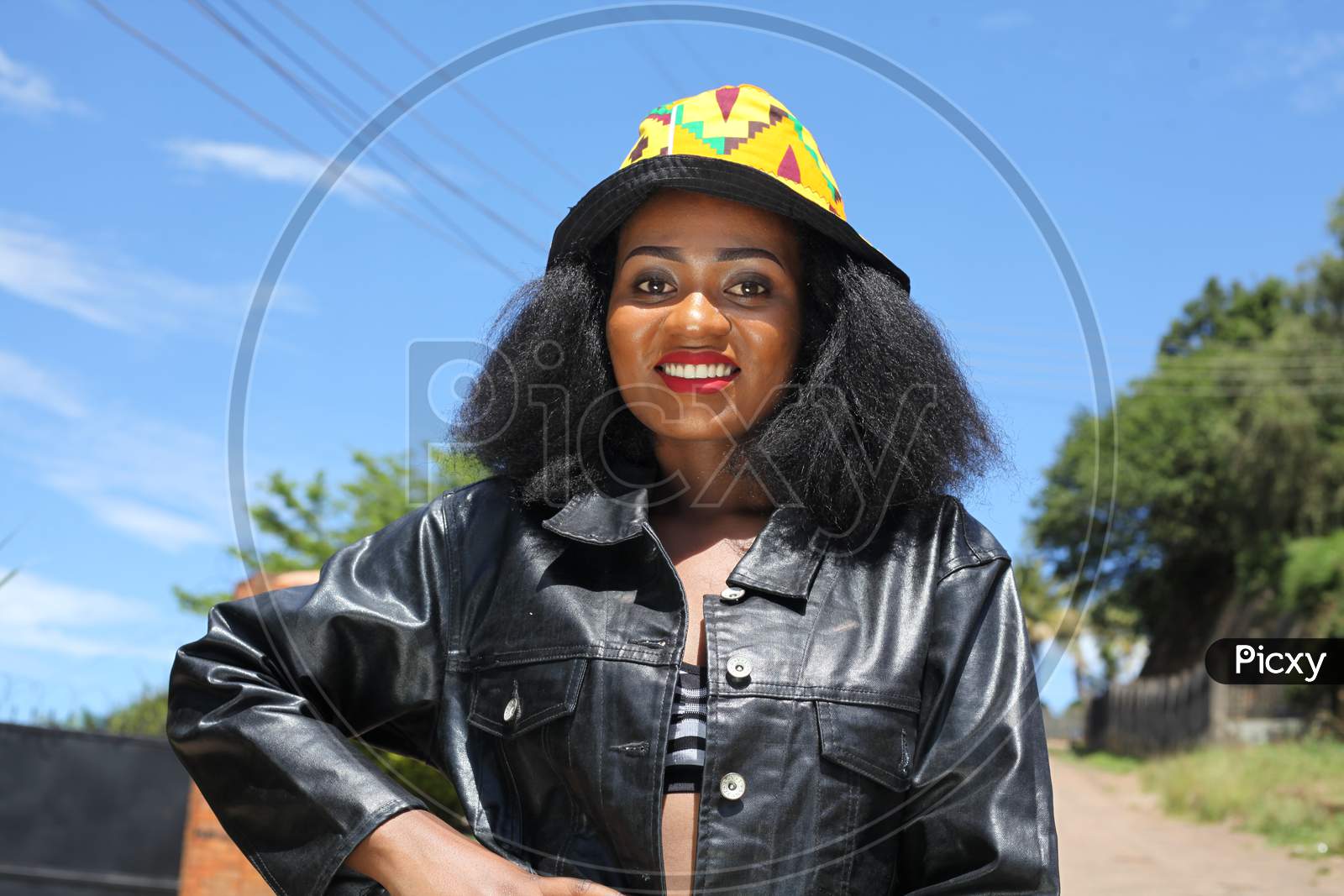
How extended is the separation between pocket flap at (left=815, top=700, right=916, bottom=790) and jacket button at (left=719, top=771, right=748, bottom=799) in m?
0.13

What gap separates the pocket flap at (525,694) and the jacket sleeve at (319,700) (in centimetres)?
12

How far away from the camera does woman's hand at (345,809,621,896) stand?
5.92 ft

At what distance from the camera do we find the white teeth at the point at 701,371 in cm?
223

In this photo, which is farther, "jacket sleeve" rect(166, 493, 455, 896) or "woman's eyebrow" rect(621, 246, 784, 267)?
"woman's eyebrow" rect(621, 246, 784, 267)

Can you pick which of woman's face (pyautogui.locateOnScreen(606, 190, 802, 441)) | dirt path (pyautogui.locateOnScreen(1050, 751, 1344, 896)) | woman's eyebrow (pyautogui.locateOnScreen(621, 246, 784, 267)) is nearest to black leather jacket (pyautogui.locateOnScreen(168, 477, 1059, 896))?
woman's face (pyautogui.locateOnScreen(606, 190, 802, 441))

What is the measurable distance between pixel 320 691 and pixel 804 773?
79cm

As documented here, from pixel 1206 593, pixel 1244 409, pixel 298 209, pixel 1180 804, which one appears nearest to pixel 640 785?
pixel 298 209

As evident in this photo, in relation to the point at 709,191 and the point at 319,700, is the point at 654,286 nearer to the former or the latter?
the point at 709,191

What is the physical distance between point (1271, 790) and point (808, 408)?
44.4 ft

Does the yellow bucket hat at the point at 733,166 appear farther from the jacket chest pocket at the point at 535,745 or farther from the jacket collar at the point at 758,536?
the jacket chest pocket at the point at 535,745

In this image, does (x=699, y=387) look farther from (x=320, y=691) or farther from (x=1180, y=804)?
(x=1180, y=804)

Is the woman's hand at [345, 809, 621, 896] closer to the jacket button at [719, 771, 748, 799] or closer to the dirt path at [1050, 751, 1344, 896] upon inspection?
the jacket button at [719, 771, 748, 799]

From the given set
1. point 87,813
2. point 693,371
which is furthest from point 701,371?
point 87,813

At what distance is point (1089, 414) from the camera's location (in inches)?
1465
